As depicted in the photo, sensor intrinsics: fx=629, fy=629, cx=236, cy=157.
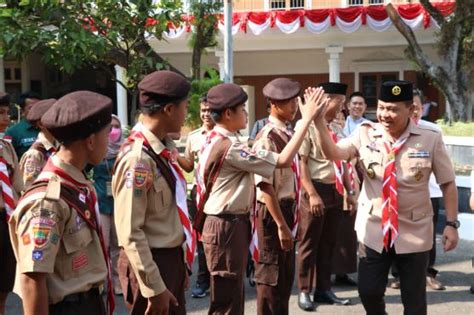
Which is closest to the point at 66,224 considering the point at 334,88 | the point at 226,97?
the point at 226,97

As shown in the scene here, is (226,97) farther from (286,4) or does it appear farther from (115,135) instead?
(286,4)

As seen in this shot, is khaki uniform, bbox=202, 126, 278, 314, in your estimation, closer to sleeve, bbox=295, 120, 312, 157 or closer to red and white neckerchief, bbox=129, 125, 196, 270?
red and white neckerchief, bbox=129, 125, 196, 270

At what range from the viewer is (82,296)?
8.44ft

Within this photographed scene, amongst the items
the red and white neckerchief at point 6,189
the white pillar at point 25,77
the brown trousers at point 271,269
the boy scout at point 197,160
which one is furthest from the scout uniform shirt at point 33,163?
the white pillar at point 25,77

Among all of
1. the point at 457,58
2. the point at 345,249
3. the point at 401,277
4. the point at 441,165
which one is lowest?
the point at 345,249

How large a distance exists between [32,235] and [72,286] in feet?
0.94

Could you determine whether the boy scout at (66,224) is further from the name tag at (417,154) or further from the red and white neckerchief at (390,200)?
the name tag at (417,154)

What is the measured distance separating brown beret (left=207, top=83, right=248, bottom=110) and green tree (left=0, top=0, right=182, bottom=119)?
2.34 metres

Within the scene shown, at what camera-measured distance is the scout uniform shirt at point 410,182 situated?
12.8 feet

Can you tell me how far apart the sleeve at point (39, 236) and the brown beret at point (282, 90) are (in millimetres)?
2321

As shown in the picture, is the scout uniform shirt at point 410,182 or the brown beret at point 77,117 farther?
the scout uniform shirt at point 410,182

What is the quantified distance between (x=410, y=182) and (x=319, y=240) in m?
1.85

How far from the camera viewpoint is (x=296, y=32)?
19.3 meters

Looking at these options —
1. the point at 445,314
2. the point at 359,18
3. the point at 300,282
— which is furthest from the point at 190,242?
the point at 359,18
